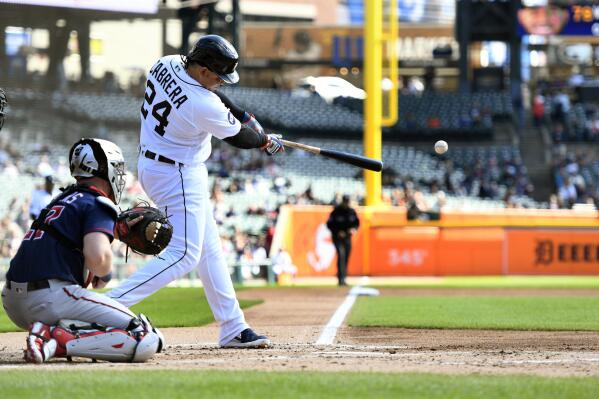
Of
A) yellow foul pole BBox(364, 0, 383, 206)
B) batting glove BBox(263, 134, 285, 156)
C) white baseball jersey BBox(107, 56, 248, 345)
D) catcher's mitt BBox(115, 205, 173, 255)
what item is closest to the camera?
catcher's mitt BBox(115, 205, 173, 255)

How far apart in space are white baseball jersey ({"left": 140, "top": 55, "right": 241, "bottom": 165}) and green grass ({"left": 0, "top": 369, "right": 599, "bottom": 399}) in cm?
190

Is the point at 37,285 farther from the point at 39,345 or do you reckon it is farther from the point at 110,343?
the point at 110,343

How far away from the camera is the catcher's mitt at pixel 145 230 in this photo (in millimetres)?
6000

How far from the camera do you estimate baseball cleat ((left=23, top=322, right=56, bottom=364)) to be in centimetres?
563

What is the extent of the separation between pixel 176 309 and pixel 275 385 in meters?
6.49

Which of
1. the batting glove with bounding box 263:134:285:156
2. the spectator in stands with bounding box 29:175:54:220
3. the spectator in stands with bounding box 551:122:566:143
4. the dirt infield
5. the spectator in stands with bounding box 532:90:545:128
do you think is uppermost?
the spectator in stands with bounding box 532:90:545:128

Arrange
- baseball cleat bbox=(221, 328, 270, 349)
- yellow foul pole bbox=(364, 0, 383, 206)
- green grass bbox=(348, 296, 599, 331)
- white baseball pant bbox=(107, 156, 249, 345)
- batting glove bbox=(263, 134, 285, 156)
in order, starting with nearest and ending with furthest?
white baseball pant bbox=(107, 156, 249, 345) < baseball cleat bbox=(221, 328, 270, 349) < batting glove bbox=(263, 134, 285, 156) < green grass bbox=(348, 296, 599, 331) < yellow foul pole bbox=(364, 0, 383, 206)

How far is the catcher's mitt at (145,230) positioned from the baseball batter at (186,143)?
0.48 meters

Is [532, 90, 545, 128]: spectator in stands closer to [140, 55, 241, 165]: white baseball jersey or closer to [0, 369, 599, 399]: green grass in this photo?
[140, 55, 241, 165]: white baseball jersey

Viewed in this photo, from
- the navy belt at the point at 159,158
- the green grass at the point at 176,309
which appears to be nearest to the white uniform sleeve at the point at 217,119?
the navy belt at the point at 159,158

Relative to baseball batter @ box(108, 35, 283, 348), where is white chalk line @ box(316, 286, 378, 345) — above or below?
below

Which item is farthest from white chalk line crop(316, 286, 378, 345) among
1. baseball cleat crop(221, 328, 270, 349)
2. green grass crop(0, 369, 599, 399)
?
green grass crop(0, 369, 599, 399)

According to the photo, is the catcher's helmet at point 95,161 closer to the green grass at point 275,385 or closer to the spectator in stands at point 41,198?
the green grass at point 275,385

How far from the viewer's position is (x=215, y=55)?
266 inches
